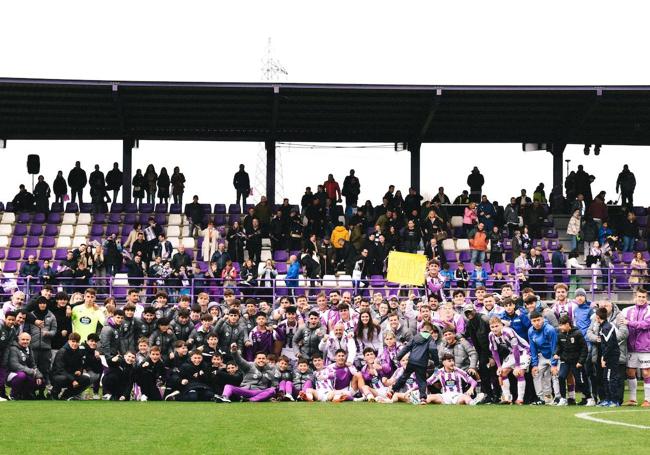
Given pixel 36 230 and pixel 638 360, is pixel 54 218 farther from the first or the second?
pixel 638 360

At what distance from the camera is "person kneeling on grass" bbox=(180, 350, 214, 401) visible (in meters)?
20.0

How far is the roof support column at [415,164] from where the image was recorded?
122 ft

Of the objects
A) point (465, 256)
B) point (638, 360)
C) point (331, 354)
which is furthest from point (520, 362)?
point (465, 256)

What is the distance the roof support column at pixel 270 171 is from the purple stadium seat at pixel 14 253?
24.0 ft

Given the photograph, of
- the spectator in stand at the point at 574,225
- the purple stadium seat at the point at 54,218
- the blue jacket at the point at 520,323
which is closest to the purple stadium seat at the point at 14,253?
the purple stadium seat at the point at 54,218

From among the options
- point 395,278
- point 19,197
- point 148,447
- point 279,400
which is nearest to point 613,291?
point 395,278

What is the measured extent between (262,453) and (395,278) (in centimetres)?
1537

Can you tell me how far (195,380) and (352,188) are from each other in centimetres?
1564

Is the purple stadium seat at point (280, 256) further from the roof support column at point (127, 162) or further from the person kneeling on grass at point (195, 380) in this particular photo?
the person kneeling on grass at point (195, 380)

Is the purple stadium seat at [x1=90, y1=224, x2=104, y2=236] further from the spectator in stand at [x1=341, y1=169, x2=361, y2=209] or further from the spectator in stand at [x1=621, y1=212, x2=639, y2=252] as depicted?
the spectator in stand at [x1=621, y1=212, x2=639, y2=252]

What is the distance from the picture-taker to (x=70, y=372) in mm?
20359

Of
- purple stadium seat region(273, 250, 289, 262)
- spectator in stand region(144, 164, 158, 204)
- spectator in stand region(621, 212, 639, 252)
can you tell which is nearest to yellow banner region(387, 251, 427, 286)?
purple stadium seat region(273, 250, 289, 262)

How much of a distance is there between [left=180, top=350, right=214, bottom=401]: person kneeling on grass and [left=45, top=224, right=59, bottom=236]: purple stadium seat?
15556mm

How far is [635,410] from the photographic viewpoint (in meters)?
17.9
